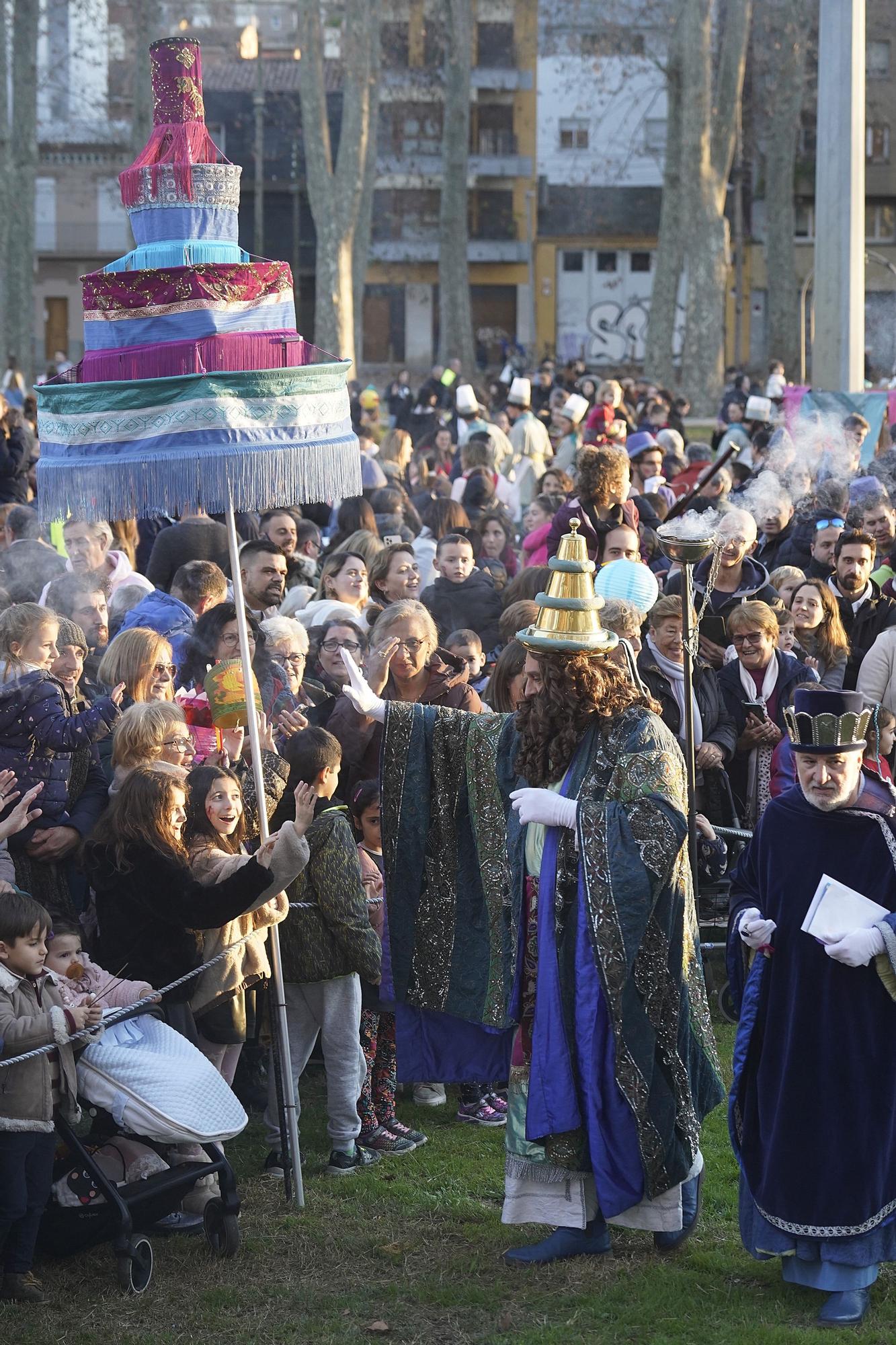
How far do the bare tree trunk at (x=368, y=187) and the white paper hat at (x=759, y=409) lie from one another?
17.3 m

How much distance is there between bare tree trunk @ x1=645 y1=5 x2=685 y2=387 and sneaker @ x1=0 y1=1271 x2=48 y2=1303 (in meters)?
31.7

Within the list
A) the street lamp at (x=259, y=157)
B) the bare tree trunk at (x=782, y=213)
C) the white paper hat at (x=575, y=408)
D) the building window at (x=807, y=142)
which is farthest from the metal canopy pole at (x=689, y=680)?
the building window at (x=807, y=142)

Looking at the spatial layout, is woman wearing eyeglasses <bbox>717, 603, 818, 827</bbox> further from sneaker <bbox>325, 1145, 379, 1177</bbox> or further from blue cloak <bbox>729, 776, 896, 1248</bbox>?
blue cloak <bbox>729, 776, 896, 1248</bbox>

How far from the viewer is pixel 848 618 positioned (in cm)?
880

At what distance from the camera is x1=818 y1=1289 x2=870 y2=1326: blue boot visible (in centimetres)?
476

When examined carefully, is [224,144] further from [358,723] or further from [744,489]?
[358,723]

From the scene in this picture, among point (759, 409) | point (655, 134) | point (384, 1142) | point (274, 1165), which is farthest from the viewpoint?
point (655, 134)

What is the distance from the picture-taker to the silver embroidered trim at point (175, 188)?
17.9ft

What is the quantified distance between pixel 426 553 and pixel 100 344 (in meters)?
5.64

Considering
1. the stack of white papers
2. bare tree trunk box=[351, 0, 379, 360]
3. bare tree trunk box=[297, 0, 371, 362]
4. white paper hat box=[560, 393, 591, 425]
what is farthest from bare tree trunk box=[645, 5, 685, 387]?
the stack of white papers

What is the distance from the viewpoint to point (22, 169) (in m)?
34.9

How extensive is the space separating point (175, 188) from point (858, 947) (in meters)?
2.92

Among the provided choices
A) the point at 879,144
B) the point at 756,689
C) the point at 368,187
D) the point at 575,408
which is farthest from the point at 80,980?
the point at 879,144

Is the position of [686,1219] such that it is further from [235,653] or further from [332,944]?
[235,653]
